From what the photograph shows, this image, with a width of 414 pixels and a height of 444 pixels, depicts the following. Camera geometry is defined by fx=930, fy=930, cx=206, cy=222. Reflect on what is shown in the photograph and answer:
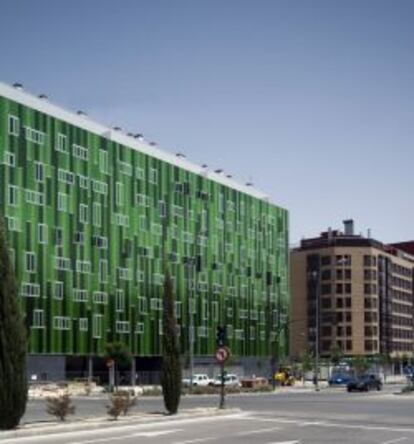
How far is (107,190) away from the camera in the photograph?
297ft

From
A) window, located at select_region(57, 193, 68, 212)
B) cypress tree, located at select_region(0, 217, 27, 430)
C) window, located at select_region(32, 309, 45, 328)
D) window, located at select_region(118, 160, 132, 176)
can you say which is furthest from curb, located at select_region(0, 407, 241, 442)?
window, located at select_region(118, 160, 132, 176)

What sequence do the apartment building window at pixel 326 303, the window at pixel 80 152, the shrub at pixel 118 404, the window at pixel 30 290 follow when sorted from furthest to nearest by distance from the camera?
the apartment building window at pixel 326 303, the window at pixel 80 152, the window at pixel 30 290, the shrub at pixel 118 404

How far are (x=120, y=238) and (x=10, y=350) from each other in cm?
6433

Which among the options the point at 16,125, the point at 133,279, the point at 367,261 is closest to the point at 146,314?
the point at 133,279

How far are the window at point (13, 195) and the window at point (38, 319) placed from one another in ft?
31.0

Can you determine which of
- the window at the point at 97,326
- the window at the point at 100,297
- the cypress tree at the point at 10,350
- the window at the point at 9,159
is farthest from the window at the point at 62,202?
the cypress tree at the point at 10,350

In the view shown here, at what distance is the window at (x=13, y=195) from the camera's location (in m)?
77.5

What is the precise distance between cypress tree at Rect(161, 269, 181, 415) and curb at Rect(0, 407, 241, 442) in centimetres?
64

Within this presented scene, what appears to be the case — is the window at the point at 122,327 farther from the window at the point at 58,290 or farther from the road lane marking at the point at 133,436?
the road lane marking at the point at 133,436

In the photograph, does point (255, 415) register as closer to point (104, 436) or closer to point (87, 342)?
point (104, 436)

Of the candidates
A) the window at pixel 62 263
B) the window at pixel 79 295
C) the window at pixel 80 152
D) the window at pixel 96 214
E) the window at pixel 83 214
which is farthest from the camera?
the window at pixel 96 214

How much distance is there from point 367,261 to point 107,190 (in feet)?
318

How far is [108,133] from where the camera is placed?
91875 millimetres

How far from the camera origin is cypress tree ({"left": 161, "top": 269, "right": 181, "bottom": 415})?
123 feet
